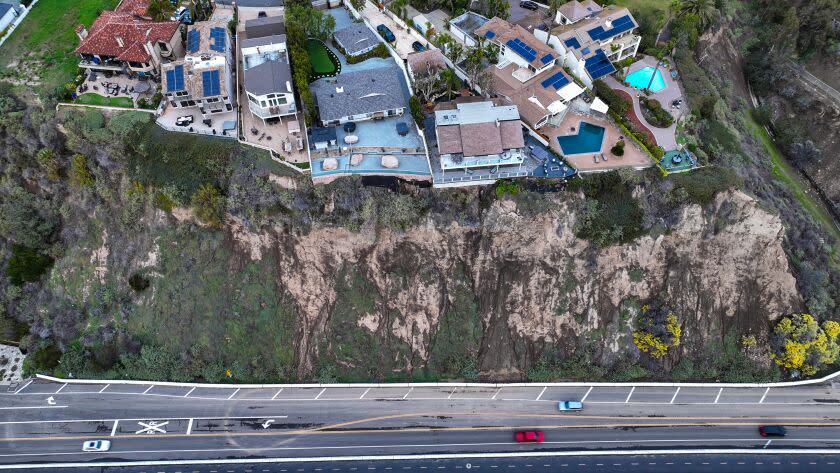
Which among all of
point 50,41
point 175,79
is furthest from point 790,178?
point 50,41

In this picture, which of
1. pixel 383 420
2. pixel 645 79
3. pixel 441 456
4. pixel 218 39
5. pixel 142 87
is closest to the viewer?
pixel 441 456

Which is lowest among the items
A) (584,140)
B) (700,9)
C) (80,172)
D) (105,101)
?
(80,172)

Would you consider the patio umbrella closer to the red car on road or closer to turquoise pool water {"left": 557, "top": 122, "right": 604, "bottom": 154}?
turquoise pool water {"left": 557, "top": 122, "right": 604, "bottom": 154}

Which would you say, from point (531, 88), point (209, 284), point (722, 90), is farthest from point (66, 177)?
point (722, 90)

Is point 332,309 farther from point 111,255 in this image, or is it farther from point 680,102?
point 680,102

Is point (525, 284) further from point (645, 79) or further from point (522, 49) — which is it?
point (645, 79)

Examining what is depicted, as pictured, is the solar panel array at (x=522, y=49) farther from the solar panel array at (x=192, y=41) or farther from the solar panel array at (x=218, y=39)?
the solar panel array at (x=192, y=41)
